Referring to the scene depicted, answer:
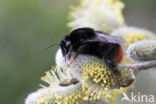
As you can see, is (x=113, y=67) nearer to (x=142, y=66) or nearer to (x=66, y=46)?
(x=142, y=66)

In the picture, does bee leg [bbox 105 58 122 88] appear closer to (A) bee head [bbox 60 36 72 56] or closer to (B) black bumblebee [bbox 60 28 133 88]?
(B) black bumblebee [bbox 60 28 133 88]

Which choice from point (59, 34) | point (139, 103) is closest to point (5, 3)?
point (59, 34)

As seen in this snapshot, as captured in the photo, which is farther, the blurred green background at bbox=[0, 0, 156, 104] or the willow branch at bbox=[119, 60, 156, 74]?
the blurred green background at bbox=[0, 0, 156, 104]

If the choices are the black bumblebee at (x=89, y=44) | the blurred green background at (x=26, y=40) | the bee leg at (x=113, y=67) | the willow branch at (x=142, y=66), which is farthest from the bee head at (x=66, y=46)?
the blurred green background at (x=26, y=40)

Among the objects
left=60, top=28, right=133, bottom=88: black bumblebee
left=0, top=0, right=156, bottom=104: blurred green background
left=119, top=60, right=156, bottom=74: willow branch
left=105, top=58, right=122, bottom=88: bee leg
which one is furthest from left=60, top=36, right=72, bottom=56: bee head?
left=0, top=0, right=156, bottom=104: blurred green background

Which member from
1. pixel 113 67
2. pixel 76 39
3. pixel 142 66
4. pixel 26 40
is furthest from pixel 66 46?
pixel 26 40

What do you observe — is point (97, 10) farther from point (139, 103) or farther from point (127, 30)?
point (139, 103)

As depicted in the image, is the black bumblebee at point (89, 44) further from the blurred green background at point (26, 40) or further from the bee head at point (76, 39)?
the blurred green background at point (26, 40)
